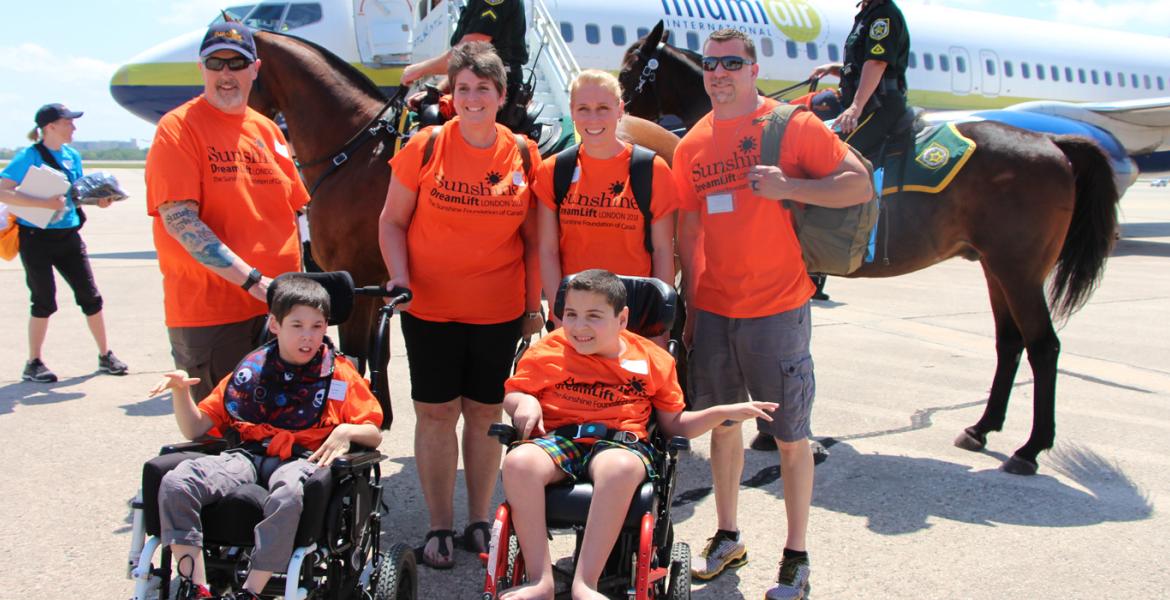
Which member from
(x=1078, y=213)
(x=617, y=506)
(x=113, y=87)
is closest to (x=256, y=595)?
(x=617, y=506)

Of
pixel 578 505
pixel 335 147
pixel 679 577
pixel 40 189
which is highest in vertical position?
pixel 335 147

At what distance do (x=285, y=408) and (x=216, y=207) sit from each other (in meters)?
1.01

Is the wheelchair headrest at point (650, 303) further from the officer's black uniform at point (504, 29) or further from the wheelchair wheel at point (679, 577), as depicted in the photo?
the officer's black uniform at point (504, 29)

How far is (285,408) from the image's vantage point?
3111mm

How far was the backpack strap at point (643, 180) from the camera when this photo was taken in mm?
3641

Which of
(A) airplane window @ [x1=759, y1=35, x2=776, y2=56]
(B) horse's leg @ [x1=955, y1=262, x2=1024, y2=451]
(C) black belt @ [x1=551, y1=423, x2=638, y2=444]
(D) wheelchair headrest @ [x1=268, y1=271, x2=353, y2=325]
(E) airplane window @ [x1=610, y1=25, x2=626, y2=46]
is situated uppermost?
(E) airplane window @ [x1=610, y1=25, x2=626, y2=46]

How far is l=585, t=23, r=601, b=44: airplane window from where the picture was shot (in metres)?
15.0

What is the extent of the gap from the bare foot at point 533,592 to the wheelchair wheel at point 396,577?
0.51 metres

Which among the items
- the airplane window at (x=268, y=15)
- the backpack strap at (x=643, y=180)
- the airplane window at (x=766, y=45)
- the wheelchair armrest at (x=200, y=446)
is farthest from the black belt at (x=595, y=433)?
the airplane window at (x=766, y=45)

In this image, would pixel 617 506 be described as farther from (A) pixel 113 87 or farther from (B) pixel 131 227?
(B) pixel 131 227

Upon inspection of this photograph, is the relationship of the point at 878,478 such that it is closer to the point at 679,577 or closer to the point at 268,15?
the point at 679,577

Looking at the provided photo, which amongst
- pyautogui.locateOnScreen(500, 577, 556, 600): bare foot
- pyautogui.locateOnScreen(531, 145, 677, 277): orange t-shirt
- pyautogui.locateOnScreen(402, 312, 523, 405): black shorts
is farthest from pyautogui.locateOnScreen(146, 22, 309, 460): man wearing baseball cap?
pyautogui.locateOnScreen(500, 577, 556, 600): bare foot

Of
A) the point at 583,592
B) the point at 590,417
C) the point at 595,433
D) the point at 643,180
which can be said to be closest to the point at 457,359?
the point at 590,417

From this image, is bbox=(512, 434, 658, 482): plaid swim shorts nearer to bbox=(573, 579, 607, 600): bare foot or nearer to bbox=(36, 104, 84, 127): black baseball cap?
bbox=(573, 579, 607, 600): bare foot
